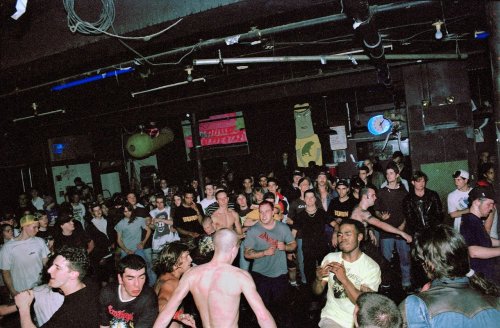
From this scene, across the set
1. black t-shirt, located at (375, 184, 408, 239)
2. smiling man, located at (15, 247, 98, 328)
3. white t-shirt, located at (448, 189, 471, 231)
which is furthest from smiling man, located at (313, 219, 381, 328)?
white t-shirt, located at (448, 189, 471, 231)

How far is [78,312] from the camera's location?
2.96 m

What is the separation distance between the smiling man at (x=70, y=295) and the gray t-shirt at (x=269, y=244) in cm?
241

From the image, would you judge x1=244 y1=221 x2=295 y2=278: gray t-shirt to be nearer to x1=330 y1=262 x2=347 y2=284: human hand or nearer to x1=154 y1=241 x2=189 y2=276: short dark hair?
x1=154 y1=241 x2=189 y2=276: short dark hair

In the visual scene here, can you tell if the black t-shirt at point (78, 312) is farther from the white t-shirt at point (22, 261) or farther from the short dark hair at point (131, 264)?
the white t-shirt at point (22, 261)

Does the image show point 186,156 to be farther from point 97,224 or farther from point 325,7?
point 325,7

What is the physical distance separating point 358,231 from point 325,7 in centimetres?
303

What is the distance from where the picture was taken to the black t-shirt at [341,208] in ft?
20.2

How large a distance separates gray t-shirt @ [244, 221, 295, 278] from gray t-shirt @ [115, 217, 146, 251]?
9.02ft

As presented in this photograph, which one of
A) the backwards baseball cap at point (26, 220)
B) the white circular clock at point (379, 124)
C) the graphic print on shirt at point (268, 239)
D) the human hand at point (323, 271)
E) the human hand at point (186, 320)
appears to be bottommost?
the human hand at point (186, 320)

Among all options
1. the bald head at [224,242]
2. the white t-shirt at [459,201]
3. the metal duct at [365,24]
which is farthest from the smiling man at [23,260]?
the white t-shirt at [459,201]

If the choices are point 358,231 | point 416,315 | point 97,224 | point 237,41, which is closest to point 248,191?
point 97,224

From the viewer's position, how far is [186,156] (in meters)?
15.7

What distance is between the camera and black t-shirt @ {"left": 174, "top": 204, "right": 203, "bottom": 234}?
21.9 feet

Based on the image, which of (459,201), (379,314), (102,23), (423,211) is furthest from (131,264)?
(459,201)
